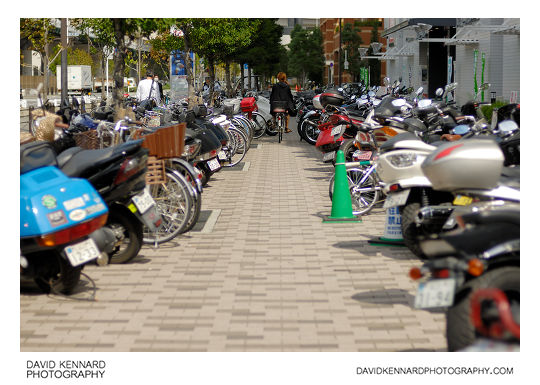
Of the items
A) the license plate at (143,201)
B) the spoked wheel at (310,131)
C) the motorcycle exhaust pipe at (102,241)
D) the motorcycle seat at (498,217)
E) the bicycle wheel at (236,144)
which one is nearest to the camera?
the motorcycle seat at (498,217)

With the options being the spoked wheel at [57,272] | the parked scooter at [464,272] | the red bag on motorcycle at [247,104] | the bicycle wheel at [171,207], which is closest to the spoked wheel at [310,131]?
the red bag on motorcycle at [247,104]

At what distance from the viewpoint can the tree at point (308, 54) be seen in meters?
119

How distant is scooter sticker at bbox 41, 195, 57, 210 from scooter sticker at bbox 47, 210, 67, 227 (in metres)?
0.05

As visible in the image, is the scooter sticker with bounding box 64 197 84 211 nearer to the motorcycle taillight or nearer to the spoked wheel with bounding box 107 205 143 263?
the motorcycle taillight

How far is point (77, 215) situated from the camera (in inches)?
224

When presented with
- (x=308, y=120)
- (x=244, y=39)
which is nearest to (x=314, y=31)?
(x=244, y=39)

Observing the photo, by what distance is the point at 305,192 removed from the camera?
12.8 metres

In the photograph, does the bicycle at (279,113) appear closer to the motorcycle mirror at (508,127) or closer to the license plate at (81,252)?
the motorcycle mirror at (508,127)

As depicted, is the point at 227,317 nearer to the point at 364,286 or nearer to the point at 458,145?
the point at 364,286

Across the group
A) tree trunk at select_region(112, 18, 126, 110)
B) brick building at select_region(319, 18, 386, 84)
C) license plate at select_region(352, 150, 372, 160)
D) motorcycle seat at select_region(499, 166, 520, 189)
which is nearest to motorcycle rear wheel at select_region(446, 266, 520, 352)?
motorcycle seat at select_region(499, 166, 520, 189)

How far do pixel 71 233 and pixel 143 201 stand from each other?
1.58 m

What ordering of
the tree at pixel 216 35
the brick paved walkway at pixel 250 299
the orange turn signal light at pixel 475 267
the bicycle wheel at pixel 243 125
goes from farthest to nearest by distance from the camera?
the tree at pixel 216 35, the bicycle wheel at pixel 243 125, the brick paved walkway at pixel 250 299, the orange turn signal light at pixel 475 267

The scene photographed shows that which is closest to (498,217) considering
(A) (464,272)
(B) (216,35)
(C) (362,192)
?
(A) (464,272)

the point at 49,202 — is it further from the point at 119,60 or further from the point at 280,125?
the point at 280,125
